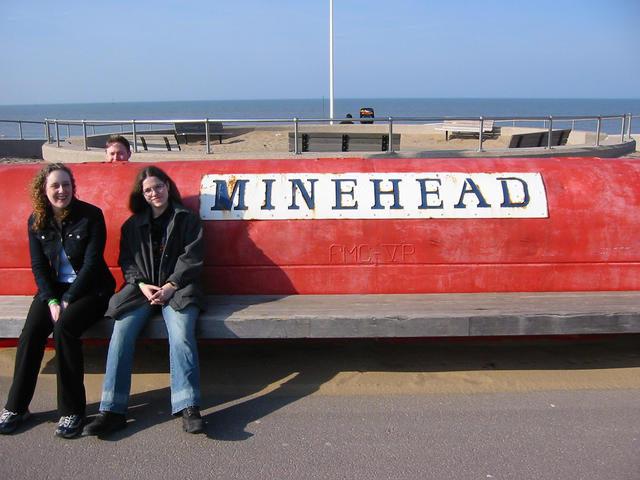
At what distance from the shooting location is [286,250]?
438cm

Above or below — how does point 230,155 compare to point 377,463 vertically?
above

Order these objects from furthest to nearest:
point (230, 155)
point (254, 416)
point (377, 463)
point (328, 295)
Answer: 1. point (230, 155)
2. point (328, 295)
3. point (254, 416)
4. point (377, 463)

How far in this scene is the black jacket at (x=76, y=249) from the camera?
375 centimetres

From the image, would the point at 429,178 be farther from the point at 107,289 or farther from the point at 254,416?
the point at 107,289

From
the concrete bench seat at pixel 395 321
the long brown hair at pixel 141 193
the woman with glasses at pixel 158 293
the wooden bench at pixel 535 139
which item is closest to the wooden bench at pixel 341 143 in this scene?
the wooden bench at pixel 535 139

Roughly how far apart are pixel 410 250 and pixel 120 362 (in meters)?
2.15

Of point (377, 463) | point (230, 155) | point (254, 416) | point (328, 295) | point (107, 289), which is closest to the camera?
point (377, 463)

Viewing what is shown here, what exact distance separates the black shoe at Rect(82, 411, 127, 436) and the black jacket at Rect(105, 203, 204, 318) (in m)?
0.68

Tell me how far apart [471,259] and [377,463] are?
188 cm

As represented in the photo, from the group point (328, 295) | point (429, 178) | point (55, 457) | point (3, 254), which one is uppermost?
point (429, 178)

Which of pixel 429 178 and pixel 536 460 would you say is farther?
pixel 429 178

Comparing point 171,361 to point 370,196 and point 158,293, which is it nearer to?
point 158,293

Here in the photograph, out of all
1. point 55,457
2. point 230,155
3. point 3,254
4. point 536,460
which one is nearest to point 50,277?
point 3,254

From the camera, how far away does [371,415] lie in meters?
3.54
